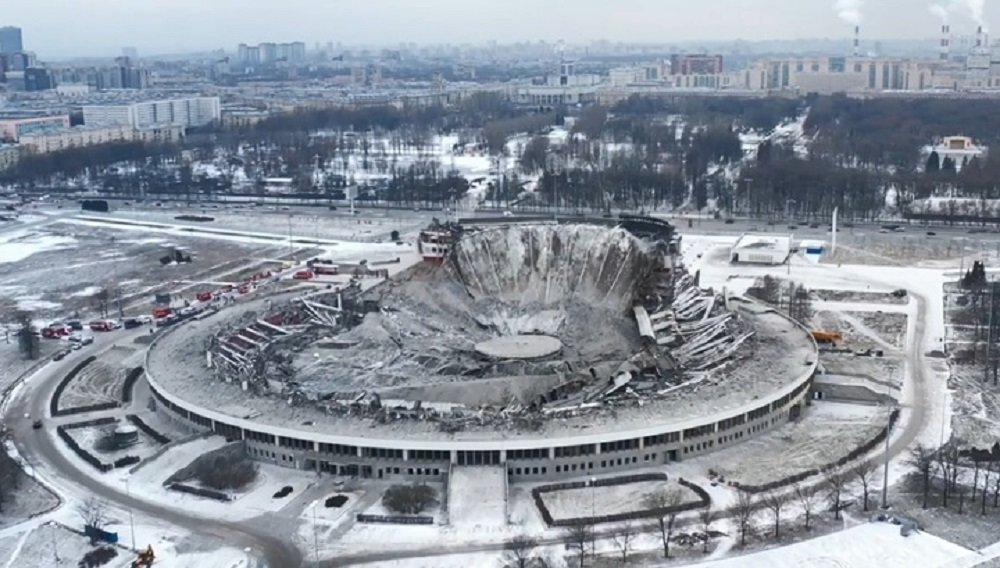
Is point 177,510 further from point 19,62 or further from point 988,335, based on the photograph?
point 19,62

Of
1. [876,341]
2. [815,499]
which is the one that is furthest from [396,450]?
[876,341]

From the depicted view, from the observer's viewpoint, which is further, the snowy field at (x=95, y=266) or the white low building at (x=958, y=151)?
the white low building at (x=958, y=151)

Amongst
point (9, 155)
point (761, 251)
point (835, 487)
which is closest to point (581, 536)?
point (835, 487)

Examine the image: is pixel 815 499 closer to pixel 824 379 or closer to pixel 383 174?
pixel 824 379

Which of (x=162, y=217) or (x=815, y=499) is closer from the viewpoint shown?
(x=815, y=499)

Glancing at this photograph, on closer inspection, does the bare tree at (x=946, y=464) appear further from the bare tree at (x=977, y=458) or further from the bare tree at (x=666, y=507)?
the bare tree at (x=666, y=507)

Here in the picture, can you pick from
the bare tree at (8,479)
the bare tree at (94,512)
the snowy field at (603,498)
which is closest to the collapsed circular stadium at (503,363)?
the snowy field at (603,498)
